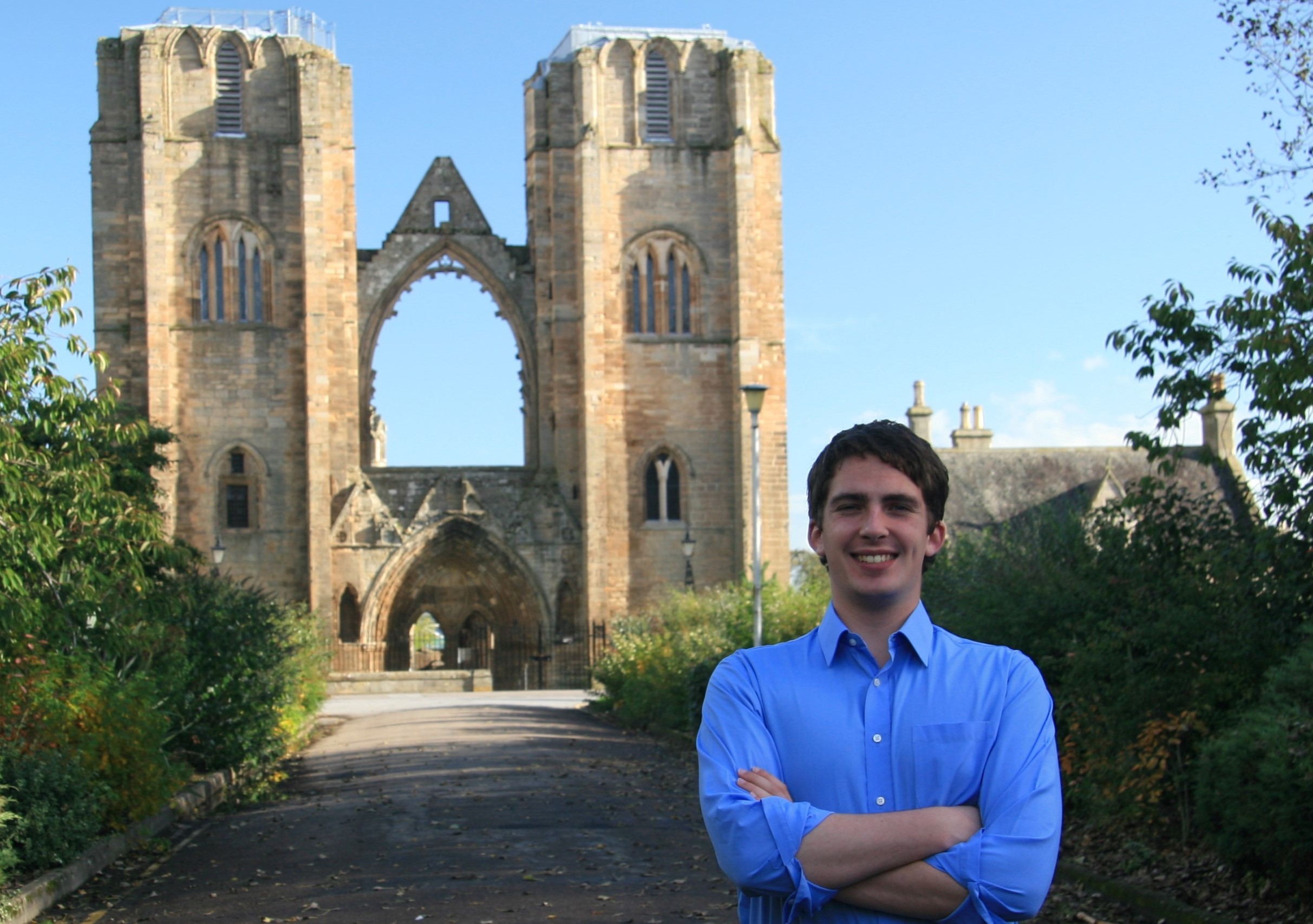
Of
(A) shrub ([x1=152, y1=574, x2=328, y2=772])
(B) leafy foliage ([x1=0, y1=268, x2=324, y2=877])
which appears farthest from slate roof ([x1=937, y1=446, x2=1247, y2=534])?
(B) leafy foliage ([x1=0, y1=268, x2=324, y2=877])

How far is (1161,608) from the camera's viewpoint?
11.3 m

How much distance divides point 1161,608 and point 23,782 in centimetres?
755

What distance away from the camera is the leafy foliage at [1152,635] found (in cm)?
1084

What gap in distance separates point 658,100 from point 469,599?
14.7 m

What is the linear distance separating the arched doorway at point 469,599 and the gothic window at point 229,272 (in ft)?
25.1

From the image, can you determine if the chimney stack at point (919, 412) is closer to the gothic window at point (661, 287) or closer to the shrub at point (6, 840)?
the gothic window at point (661, 287)

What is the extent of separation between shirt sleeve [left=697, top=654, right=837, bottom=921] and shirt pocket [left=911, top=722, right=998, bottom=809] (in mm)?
212

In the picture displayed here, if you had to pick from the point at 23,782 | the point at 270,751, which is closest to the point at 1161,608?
the point at 23,782

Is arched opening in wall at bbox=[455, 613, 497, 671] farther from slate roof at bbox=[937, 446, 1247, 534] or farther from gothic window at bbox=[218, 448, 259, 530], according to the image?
slate roof at bbox=[937, 446, 1247, 534]

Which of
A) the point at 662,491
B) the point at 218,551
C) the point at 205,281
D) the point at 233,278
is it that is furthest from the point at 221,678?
the point at 205,281

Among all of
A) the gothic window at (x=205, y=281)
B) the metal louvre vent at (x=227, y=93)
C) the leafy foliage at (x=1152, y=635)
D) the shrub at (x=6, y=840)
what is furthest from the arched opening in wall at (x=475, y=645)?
the shrub at (x=6, y=840)

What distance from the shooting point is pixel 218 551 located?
3591 centimetres

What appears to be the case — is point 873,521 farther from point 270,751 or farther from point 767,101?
point 767,101

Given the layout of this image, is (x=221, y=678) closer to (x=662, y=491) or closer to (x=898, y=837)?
(x=898, y=837)
